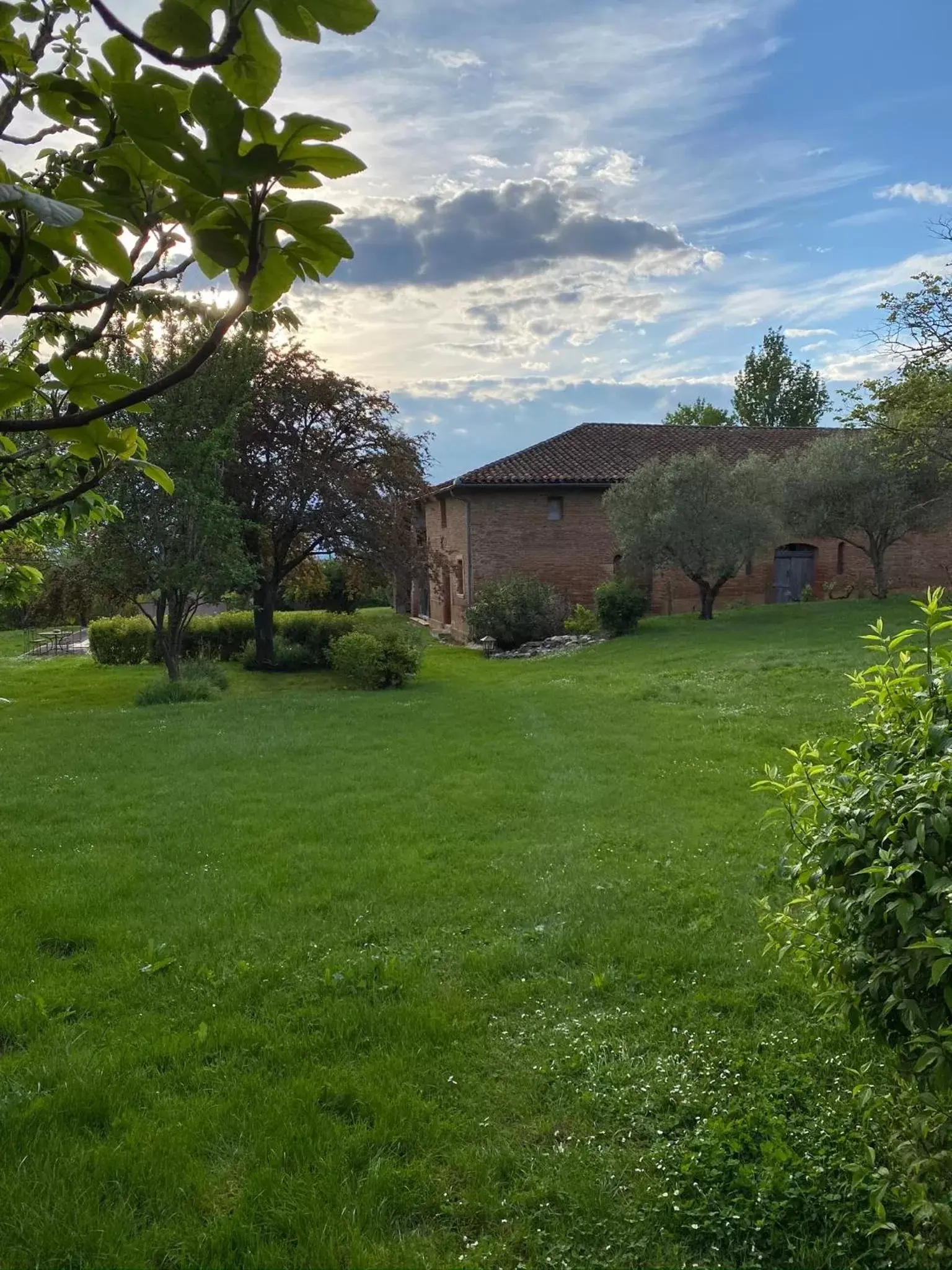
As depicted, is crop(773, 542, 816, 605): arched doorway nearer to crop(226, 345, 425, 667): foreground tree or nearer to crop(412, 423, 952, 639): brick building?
crop(412, 423, 952, 639): brick building

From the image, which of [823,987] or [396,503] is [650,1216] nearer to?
[823,987]

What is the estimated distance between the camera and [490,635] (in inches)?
1027

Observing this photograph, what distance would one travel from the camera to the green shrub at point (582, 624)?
25.6m

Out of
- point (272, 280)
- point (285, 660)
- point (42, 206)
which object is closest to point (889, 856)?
point (272, 280)

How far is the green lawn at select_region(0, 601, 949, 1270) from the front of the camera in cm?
264

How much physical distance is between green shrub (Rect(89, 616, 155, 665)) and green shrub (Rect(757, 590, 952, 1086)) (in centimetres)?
2436

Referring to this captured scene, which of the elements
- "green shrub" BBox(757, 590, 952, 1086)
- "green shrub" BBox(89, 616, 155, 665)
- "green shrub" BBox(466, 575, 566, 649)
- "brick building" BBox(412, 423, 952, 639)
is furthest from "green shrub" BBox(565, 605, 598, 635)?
"green shrub" BBox(757, 590, 952, 1086)

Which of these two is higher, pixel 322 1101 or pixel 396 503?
pixel 396 503

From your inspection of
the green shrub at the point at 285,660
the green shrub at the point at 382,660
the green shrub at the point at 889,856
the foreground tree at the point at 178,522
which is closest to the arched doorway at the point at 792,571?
the green shrub at the point at 285,660

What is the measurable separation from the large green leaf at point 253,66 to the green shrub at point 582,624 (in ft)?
80.3

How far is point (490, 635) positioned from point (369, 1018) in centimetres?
2229

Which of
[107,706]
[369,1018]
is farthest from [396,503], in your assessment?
[369,1018]

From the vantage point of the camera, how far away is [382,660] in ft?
60.4

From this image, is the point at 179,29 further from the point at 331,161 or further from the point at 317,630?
the point at 317,630
